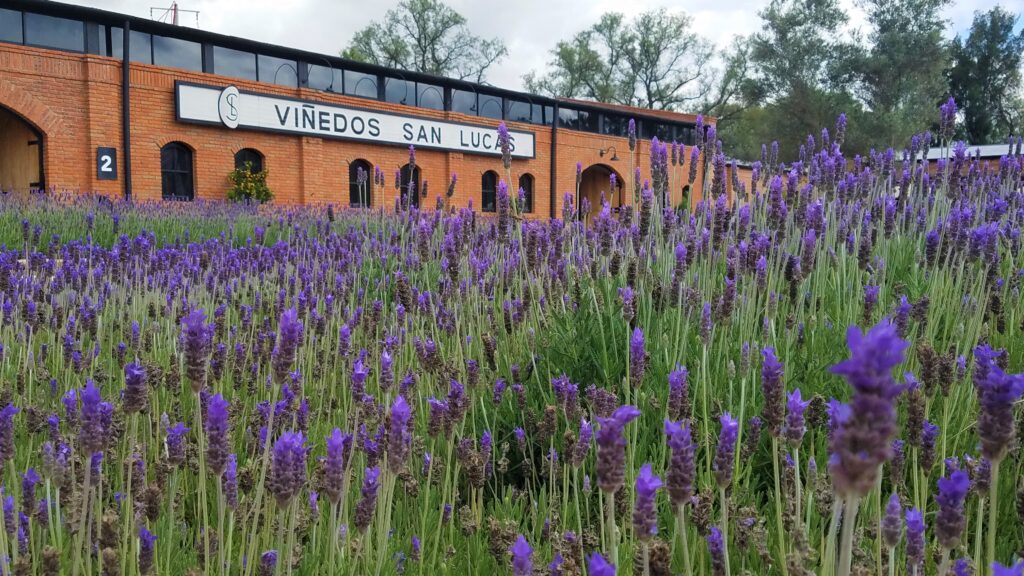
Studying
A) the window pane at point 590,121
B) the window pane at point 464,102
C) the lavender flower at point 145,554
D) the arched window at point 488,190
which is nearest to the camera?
the lavender flower at point 145,554

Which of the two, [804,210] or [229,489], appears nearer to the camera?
[229,489]

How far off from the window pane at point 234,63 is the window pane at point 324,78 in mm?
1717

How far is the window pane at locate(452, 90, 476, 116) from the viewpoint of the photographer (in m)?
25.6

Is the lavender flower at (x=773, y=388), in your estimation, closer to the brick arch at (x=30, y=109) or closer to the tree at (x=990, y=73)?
the brick arch at (x=30, y=109)

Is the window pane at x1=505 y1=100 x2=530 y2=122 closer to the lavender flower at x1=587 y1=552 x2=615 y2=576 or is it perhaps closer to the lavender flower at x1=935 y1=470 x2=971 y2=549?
the lavender flower at x1=935 y1=470 x2=971 y2=549

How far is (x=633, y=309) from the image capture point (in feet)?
7.91

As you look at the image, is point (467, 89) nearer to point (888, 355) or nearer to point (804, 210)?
point (804, 210)

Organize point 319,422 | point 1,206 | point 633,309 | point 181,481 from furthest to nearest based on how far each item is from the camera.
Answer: point 1,206
point 319,422
point 181,481
point 633,309

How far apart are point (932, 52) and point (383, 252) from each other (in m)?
39.2

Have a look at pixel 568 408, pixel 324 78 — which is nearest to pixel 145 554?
pixel 568 408

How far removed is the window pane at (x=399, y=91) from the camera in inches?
937

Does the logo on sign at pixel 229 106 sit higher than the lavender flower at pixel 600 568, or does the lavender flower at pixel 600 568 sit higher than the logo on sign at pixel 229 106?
the logo on sign at pixel 229 106

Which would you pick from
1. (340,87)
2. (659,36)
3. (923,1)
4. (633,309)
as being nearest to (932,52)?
(923,1)

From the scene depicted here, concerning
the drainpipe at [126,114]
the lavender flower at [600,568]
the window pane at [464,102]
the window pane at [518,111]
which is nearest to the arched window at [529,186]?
the window pane at [518,111]
